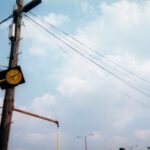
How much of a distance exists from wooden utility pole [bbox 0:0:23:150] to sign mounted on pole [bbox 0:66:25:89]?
360mm

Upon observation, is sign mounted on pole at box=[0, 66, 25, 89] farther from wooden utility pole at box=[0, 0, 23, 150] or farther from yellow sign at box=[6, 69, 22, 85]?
wooden utility pole at box=[0, 0, 23, 150]

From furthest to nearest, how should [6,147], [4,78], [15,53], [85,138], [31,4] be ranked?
[85,138] → [31,4] → [15,53] → [4,78] → [6,147]

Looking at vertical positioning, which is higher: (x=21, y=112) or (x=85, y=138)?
(x=85, y=138)

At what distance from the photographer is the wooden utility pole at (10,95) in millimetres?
8789

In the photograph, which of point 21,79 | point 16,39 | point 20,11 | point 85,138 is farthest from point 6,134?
point 85,138

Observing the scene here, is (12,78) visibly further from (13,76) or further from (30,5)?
(30,5)

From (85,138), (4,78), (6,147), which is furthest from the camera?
(85,138)

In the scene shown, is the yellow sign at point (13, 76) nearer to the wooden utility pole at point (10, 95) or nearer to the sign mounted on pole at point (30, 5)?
the wooden utility pole at point (10, 95)

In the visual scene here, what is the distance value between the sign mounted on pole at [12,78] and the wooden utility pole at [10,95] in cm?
36

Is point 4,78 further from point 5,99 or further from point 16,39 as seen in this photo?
point 16,39

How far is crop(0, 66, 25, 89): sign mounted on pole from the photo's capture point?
9.16m

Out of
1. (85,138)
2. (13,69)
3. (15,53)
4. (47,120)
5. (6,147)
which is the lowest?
(6,147)

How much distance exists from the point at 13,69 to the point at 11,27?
265 cm

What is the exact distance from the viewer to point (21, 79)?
9133 millimetres
